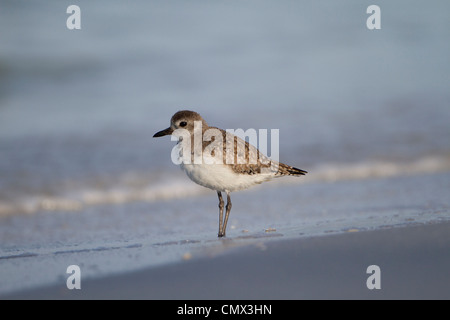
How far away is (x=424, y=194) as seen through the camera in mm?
7910

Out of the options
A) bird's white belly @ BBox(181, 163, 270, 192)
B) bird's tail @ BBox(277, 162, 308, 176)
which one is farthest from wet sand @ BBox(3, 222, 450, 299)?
bird's tail @ BBox(277, 162, 308, 176)

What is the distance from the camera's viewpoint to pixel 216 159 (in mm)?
5969

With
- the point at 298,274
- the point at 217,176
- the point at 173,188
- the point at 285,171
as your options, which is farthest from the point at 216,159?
the point at 173,188

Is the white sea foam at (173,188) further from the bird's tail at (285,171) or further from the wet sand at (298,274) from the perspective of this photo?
the wet sand at (298,274)

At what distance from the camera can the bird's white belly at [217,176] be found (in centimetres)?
592

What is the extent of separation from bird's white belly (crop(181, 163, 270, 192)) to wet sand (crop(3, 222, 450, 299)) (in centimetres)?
81

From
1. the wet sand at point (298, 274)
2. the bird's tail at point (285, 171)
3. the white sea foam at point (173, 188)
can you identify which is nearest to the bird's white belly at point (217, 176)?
the bird's tail at point (285, 171)

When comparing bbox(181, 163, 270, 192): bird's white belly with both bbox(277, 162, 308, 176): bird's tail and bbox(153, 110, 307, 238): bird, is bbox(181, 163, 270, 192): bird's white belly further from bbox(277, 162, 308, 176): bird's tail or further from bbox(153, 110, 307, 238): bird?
bbox(277, 162, 308, 176): bird's tail

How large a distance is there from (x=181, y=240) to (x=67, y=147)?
533 cm

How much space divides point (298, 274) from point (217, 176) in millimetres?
1611

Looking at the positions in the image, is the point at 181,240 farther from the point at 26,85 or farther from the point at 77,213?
the point at 26,85

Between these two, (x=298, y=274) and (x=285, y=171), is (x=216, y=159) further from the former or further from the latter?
(x=298, y=274)

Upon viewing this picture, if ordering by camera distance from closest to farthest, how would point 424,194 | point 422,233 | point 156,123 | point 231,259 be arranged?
point 231,259
point 422,233
point 424,194
point 156,123
